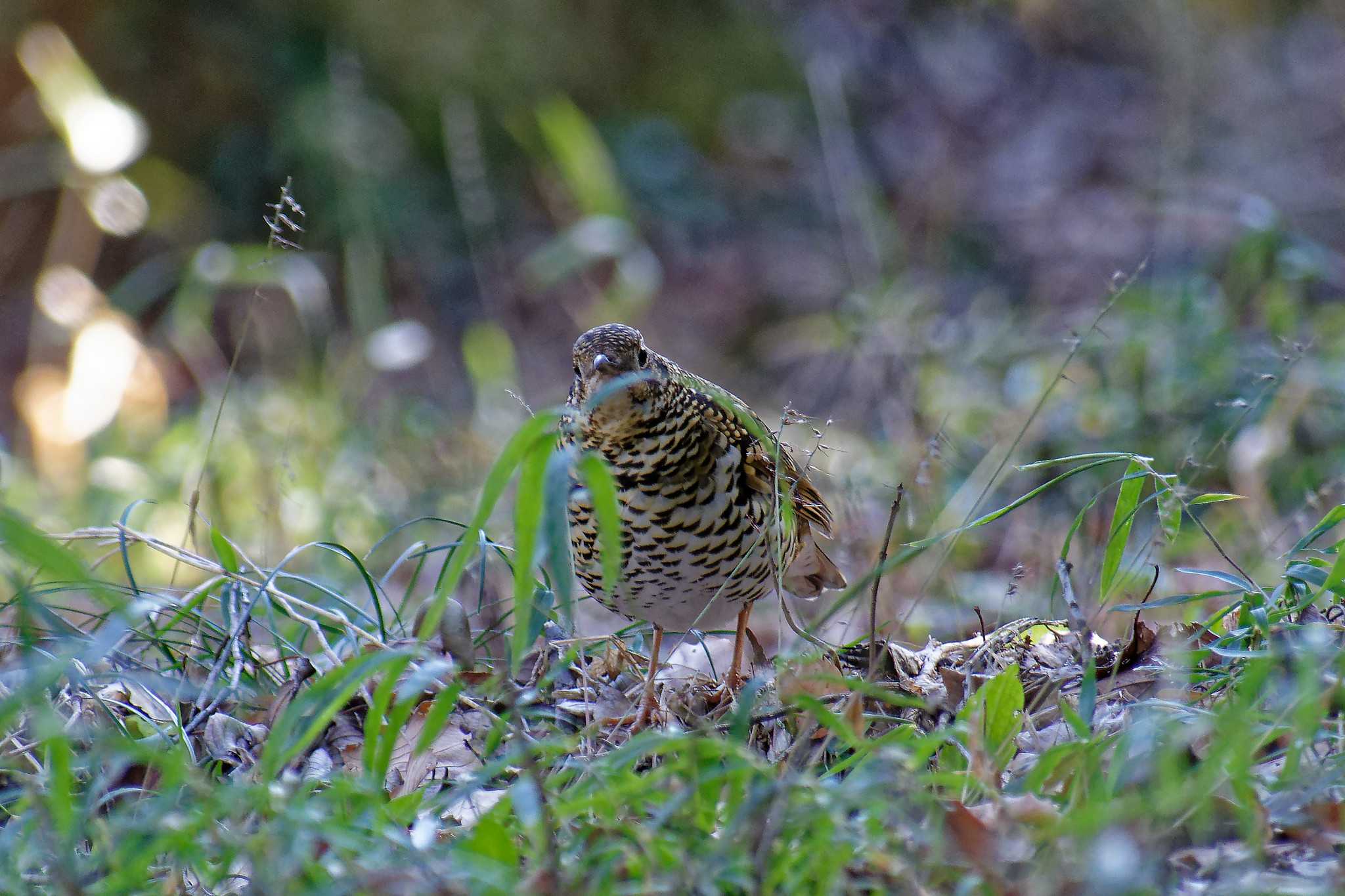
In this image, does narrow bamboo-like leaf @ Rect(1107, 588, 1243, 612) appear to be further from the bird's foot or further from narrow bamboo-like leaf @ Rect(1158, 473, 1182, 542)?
the bird's foot

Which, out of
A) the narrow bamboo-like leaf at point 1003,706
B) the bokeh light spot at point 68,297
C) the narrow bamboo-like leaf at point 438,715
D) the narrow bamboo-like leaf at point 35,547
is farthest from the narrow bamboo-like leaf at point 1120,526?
the bokeh light spot at point 68,297

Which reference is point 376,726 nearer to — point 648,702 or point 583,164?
point 648,702

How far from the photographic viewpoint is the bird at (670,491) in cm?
281

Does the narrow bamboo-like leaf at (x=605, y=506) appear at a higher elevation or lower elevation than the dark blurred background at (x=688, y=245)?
lower

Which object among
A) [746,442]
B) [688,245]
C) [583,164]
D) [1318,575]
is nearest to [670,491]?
[746,442]

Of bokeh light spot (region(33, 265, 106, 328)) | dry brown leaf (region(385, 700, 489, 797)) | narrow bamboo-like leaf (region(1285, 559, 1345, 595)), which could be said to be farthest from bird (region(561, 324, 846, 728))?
bokeh light spot (region(33, 265, 106, 328))

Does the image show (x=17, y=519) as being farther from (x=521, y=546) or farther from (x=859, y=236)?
(x=859, y=236)

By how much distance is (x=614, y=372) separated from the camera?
277 centimetres

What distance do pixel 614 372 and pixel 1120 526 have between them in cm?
110

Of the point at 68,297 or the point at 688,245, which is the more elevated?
the point at 688,245

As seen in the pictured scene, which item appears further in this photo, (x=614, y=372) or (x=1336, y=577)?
(x=614, y=372)

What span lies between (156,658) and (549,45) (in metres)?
5.85

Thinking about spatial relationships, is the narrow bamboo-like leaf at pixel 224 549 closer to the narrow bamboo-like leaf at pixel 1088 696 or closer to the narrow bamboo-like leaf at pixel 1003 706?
the narrow bamboo-like leaf at pixel 1003 706

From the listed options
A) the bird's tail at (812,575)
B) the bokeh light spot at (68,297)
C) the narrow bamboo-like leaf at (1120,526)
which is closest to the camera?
the narrow bamboo-like leaf at (1120,526)
